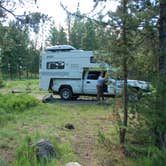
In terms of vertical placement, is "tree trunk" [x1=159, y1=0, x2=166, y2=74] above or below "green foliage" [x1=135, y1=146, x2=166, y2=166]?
above

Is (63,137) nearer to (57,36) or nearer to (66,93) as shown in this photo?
(66,93)

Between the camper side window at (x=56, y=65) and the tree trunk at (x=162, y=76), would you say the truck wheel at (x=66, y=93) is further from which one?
the tree trunk at (x=162, y=76)

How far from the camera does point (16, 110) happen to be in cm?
1415

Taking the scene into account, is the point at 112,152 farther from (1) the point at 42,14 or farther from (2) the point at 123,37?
(1) the point at 42,14

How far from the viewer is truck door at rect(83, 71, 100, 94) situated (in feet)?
70.8

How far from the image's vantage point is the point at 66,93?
74.5 feet

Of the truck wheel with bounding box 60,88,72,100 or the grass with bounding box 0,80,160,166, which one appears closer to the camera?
the grass with bounding box 0,80,160,166

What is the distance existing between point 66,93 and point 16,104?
319 inches

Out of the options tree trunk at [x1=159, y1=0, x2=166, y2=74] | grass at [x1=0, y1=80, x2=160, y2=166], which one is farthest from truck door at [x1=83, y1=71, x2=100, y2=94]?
tree trunk at [x1=159, y1=0, x2=166, y2=74]

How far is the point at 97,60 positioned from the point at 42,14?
3.93 meters

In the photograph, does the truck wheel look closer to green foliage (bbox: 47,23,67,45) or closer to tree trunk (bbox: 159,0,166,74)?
tree trunk (bbox: 159,0,166,74)

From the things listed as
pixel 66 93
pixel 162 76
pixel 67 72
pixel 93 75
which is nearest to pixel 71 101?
pixel 66 93

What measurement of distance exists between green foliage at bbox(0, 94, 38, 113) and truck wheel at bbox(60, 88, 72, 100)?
618 centimetres

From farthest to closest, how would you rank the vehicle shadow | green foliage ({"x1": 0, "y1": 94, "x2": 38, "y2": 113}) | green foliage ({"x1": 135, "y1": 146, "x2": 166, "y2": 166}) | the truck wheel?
the truck wheel
the vehicle shadow
green foliage ({"x1": 0, "y1": 94, "x2": 38, "y2": 113})
green foliage ({"x1": 135, "y1": 146, "x2": 166, "y2": 166})
